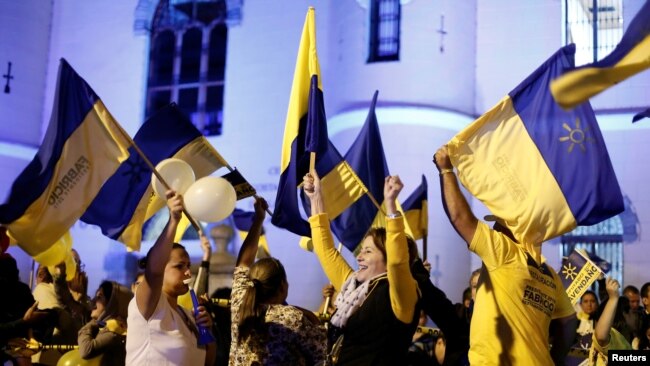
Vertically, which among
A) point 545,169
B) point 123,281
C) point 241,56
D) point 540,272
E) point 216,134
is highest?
point 241,56

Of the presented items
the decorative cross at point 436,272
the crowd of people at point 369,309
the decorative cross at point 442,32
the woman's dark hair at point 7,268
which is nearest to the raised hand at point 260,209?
the crowd of people at point 369,309

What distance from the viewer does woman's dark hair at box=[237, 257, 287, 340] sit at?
425cm

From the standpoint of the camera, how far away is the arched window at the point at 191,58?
632 inches

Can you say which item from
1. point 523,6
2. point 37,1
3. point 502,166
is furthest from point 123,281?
point 502,166

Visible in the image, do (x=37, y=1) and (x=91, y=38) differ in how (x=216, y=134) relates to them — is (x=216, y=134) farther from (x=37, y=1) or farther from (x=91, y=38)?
(x=37, y=1)

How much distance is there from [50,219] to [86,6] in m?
11.9

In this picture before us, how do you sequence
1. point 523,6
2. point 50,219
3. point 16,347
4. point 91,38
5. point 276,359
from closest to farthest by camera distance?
point 276,359, point 50,219, point 16,347, point 523,6, point 91,38

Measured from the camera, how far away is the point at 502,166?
523cm

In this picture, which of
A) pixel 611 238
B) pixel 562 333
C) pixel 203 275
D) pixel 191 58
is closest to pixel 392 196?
pixel 562 333

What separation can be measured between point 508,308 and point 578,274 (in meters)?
2.69

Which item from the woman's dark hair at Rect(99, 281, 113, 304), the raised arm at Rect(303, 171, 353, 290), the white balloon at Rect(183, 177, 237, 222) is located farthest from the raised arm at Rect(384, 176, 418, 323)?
the woman's dark hair at Rect(99, 281, 113, 304)

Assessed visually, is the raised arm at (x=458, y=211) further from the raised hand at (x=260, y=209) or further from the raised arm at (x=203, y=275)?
the raised arm at (x=203, y=275)

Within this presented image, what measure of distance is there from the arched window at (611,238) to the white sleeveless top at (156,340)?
980 cm

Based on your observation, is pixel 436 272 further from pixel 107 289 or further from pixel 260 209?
pixel 260 209
